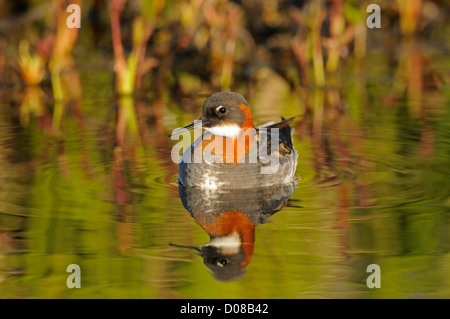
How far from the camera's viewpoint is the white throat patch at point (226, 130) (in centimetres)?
689

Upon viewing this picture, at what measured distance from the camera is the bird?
22.3ft

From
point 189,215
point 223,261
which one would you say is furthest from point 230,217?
Result: point 223,261

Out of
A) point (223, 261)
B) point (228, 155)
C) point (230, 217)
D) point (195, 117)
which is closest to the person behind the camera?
point (223, 261)

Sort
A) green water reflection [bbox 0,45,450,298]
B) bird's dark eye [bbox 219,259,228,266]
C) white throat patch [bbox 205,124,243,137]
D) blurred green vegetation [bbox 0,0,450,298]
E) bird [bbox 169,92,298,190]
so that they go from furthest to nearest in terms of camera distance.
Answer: white throat patch [bbox 205,124,243,137] → bird [bbox 169,92,298,190] → bird's dark eye [bbox 219,259,228,266] → blurred green vegetation [bbox 0,0,450,298] → green water reflection [bbox 0,45,450,298]

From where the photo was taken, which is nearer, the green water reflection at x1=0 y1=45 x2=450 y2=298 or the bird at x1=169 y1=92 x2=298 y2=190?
the green water reflection at x1=0 y1=45 x2=450 y2=298

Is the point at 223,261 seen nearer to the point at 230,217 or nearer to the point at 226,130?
the point at 230,217

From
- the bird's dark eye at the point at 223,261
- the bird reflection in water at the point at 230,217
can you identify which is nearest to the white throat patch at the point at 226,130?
the bird reflection in water at the point at 230,217

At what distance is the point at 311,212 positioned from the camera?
6152 mm

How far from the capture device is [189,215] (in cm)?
618

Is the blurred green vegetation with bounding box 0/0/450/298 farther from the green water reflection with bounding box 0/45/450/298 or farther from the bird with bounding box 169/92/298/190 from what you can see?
the bird with bounding box 169/92/298/190

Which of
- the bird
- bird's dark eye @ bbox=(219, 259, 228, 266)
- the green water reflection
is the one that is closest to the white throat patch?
the bird

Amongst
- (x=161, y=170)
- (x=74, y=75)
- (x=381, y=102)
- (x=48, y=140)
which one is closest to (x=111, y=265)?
(x=161, y=170)

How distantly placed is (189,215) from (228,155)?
2.80ft

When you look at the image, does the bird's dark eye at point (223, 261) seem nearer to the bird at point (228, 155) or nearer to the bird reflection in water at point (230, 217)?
the bird reflection in water at point (230, 217)
